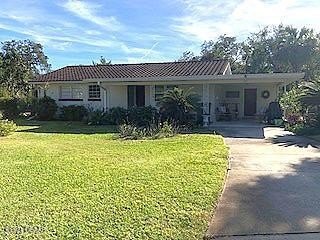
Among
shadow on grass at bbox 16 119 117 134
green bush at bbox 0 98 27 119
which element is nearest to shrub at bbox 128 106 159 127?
shadow on grass at bbox 16 119 117 134

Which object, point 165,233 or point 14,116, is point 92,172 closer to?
point 165,233

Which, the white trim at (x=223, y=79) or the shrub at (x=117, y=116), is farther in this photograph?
the shrub at (x=117, y=116)

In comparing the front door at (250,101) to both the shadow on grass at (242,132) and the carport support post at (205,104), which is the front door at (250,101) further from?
the shadow on grass at (242,132)

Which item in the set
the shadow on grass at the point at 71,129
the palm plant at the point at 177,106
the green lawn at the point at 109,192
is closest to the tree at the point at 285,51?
the palm plant at the point at 177,106

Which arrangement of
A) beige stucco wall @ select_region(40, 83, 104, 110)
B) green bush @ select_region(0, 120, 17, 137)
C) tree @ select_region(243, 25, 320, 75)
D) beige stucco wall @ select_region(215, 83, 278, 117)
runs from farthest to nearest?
tree @ select_region(243, 25, 320, 75) < beige stucco wall @ select_region(40, 83, 104, 110) < beige stucco wall @ select_region(215, 83, 278, 117) < green bush @ select_region(0, 120, 17, 137)

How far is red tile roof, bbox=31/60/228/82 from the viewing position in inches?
851

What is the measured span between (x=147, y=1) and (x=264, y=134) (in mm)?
6934

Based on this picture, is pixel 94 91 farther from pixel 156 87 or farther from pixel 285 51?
pixel 285 51

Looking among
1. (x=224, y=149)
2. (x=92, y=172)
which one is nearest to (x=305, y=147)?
(x=224, y=149)

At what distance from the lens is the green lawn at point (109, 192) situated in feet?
14.7

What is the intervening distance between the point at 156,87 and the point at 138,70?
3697 mm

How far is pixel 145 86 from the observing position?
21.7 meters

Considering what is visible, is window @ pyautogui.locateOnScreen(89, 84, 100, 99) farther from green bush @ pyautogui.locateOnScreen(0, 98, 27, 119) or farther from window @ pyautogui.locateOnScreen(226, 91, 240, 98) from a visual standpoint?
window @ pyautogui.locateOnScreen(226, 91, 240, 98)

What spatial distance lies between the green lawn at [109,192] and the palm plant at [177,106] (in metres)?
6.22
